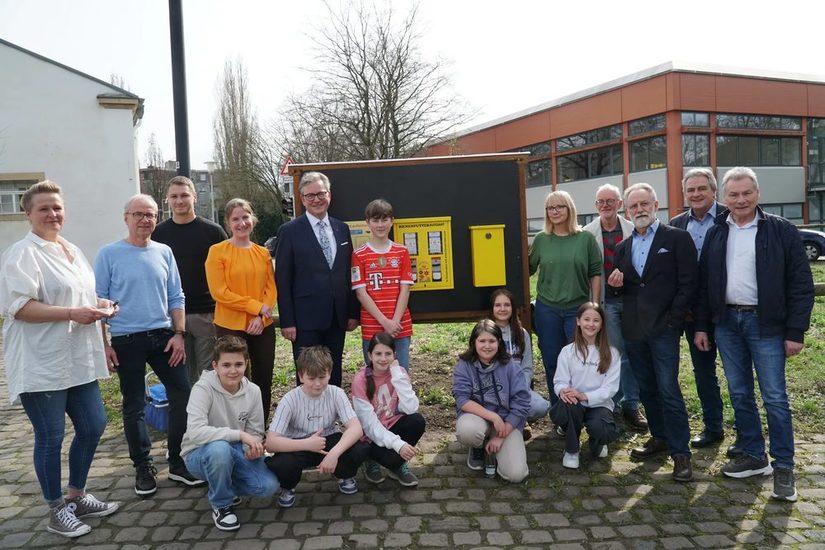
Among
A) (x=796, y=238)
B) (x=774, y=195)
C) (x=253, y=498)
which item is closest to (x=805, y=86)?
(x=774, y=195)

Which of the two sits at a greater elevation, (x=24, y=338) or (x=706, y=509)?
(x=24, y=338)

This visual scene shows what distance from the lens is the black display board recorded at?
5.59m

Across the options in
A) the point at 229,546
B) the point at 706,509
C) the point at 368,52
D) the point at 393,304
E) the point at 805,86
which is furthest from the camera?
the point at 805,86

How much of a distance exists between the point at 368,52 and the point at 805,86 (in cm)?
2438

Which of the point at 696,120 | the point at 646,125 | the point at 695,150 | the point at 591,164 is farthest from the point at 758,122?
the point at 591,164

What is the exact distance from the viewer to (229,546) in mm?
3486

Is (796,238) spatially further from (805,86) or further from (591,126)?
(805,86)

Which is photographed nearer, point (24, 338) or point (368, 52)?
point (24, 338)

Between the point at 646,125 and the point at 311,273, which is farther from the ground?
the point at 646,125

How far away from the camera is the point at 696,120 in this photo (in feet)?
99.9

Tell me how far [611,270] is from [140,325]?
146 inches

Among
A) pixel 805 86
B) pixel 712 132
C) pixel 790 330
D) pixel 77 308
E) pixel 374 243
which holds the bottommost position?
pixel 790 330

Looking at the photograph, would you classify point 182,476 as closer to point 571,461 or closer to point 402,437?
point 402,437

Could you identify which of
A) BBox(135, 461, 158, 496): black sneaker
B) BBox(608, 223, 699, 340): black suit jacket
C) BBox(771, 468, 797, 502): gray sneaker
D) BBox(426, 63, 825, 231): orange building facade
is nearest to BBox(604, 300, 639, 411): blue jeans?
BBox(608, 223, 699, 340): black suit jacket
